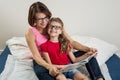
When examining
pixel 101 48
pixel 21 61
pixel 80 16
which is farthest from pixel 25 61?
pixel 80 16

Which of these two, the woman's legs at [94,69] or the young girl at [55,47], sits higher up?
the young girl at [55,47]

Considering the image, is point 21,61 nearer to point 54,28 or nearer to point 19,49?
point 19,49

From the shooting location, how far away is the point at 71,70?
1.67 metres

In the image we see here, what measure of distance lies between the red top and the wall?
2.30 feet

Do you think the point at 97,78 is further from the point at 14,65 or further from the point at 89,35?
the point at 89,35

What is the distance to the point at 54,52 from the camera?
1726mm

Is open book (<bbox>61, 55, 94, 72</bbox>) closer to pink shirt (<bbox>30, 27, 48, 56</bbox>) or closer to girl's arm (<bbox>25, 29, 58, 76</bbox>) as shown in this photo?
girl's arm (<bbox>25, 29, 58, 76</bbox>)

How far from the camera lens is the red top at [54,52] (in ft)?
5.67

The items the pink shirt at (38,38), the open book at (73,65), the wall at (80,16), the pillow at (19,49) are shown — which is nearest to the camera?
the open book at (73,65)

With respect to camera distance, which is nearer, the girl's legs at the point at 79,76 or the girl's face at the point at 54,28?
the girl's legs at the point at 79,76

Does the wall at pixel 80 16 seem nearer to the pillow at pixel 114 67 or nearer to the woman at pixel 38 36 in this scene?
the pillow at pixel 114 67

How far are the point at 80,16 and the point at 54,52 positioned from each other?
0.77m

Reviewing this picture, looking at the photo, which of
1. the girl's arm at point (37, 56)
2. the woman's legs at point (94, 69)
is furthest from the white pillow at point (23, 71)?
the woman's legs at point (94, 69)

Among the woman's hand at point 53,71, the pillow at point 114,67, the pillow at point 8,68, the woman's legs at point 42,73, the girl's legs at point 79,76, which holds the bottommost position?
the pillow at point 114,67
